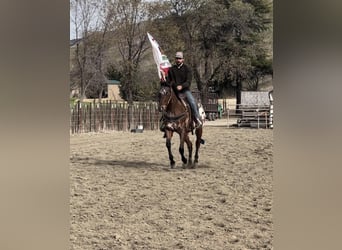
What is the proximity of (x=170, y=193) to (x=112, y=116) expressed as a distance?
2.02 ft

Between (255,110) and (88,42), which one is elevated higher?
(88,42)

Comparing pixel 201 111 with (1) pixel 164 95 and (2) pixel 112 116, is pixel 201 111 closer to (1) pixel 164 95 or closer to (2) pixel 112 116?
(1) pixel 164 95

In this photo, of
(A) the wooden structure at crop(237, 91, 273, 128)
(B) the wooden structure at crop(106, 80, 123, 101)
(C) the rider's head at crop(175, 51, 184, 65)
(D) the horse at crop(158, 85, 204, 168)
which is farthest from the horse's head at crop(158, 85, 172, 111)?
(A) the wooden structure at crop(237, 91, 273, 128)

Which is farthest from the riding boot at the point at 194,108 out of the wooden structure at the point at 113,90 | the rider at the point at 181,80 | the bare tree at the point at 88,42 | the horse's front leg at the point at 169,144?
the bare tree at the point at 88,42

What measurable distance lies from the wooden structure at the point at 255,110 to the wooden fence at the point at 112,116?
49 cm

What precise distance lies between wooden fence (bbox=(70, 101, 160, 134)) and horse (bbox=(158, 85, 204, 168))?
0.20 feet

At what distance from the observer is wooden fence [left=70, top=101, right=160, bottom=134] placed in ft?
9.05

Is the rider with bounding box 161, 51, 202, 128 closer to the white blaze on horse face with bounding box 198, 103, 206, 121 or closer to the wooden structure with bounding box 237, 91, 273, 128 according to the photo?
the white blaze on horse face with bounding box 198, 103, 206, 121

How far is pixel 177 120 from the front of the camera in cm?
272

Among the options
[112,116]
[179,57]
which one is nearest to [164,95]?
[179,57]
